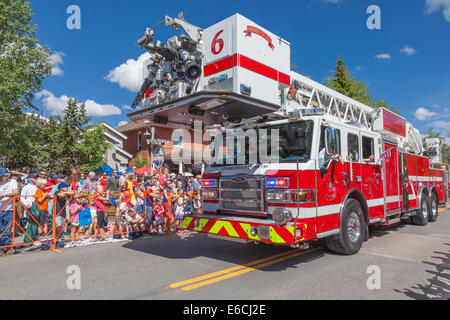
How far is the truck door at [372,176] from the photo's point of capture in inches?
263

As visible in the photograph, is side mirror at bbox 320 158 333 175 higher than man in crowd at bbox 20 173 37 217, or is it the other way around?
side mirror at bbox 320 158 333 175

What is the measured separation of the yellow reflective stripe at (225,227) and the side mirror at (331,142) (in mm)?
2187

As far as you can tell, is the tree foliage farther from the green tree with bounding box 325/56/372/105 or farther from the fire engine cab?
the fire engine cab

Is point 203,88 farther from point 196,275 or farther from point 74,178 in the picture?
point 74,178

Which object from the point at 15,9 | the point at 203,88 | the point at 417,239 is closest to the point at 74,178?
the point at 203,88

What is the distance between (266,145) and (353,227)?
2453mm

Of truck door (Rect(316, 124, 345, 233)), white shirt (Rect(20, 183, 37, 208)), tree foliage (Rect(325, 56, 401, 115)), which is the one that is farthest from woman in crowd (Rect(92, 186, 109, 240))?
tree foliage (Rect(325, 56, 401, 115))

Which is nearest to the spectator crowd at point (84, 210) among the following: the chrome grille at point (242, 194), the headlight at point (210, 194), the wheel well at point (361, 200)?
the headlight at point (210, 194)

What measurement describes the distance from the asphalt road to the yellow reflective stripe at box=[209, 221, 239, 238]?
597 mm

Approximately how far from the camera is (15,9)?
59.4 feet

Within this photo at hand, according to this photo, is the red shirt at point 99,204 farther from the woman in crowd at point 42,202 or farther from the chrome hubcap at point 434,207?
the chrome hubcap at point 434,207

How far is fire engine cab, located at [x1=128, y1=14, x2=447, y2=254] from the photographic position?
5.04m
